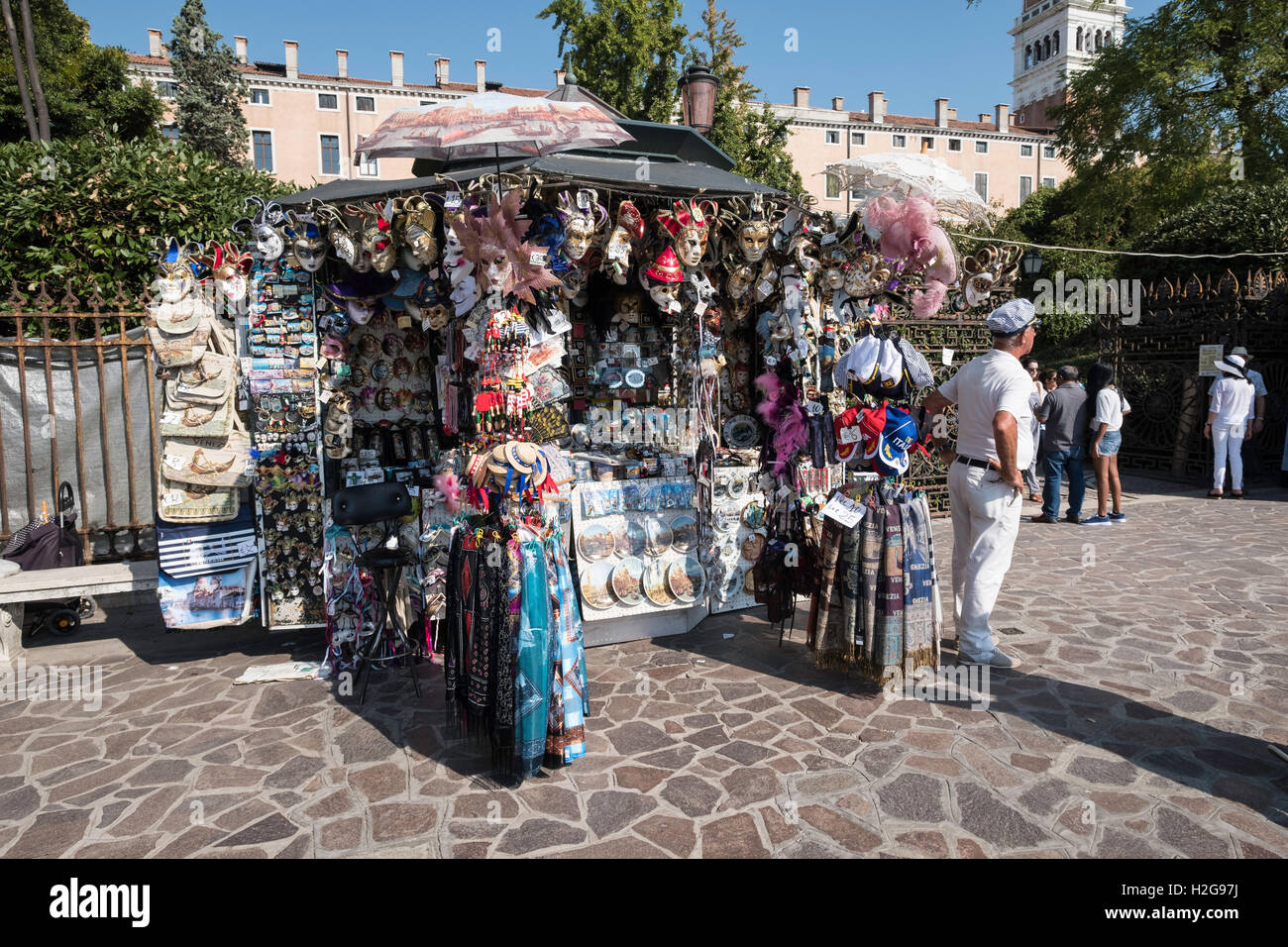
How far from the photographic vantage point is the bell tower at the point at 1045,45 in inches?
2768

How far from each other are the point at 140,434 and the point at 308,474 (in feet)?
10.1

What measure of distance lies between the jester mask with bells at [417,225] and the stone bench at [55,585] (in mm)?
3455

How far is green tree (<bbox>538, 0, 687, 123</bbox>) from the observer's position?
20.6 metres

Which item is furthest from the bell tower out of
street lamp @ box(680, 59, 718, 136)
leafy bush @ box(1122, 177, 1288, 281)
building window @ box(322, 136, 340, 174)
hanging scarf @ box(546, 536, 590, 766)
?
hanging scarf @ box(546, 536, 590, 766)

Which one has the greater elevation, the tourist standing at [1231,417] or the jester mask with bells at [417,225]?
the jester mask with bells at [417,225]

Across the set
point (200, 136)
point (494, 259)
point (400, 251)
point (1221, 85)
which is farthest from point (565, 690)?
point (200, 136)

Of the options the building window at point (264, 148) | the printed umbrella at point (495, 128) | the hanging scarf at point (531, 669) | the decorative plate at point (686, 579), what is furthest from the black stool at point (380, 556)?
the building window at point (264, 148)

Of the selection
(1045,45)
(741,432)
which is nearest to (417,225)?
(741,432)

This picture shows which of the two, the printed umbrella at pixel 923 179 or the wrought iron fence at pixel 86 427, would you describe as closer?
the printed umbrella at pixel 923 179

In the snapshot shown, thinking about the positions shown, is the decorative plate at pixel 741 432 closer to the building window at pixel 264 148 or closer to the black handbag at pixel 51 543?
the black handbag at pixel 51 543

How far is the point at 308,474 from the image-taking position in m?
5.34

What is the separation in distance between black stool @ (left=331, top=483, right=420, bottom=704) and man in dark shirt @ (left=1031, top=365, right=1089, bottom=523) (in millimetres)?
7829

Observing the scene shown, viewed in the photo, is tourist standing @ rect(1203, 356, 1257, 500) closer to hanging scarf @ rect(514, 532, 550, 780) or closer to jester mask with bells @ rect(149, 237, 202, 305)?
hanging scarf @ rect(514, 532, 550, 780)

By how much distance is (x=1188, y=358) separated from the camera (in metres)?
11.8
